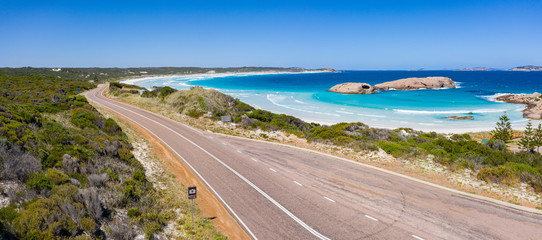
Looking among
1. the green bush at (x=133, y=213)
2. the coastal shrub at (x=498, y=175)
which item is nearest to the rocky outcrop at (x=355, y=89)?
the coastal shrub at (x=498, y=175)

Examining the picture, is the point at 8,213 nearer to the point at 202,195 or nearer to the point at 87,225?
the point at 87,225

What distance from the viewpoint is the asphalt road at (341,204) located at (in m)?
9.65

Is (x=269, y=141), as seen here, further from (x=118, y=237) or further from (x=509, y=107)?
(x=509, y=107)

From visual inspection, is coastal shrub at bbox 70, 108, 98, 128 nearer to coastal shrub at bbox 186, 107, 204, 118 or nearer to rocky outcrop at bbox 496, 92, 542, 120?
coastal shrub at bbox 186, 107, 204, 118

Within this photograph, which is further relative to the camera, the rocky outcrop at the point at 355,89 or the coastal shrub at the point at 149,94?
the rocky outcrop at the point at 355,89

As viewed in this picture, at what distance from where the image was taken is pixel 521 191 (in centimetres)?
1242

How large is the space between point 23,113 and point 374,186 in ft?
72.5

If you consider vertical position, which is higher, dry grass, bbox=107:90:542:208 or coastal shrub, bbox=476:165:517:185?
coastal shrub, bbox=476:165:517:185

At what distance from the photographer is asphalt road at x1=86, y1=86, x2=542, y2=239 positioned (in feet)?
31.7

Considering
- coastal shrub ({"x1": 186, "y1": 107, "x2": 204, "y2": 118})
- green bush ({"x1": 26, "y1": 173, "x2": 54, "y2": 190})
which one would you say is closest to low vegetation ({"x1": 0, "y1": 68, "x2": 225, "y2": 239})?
green bush ({"x1": 26, "y1": 173, "x2": 54, "y2": 190})

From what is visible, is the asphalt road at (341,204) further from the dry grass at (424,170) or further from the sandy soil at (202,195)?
the dry grass at (424,170)

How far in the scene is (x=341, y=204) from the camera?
1168cm

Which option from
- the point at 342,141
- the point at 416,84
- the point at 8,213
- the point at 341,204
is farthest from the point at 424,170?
the point at 416,84

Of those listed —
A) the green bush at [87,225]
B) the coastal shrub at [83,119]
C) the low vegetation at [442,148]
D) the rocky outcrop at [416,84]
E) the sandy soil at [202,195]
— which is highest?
the rocky outcrop at [416,84]
